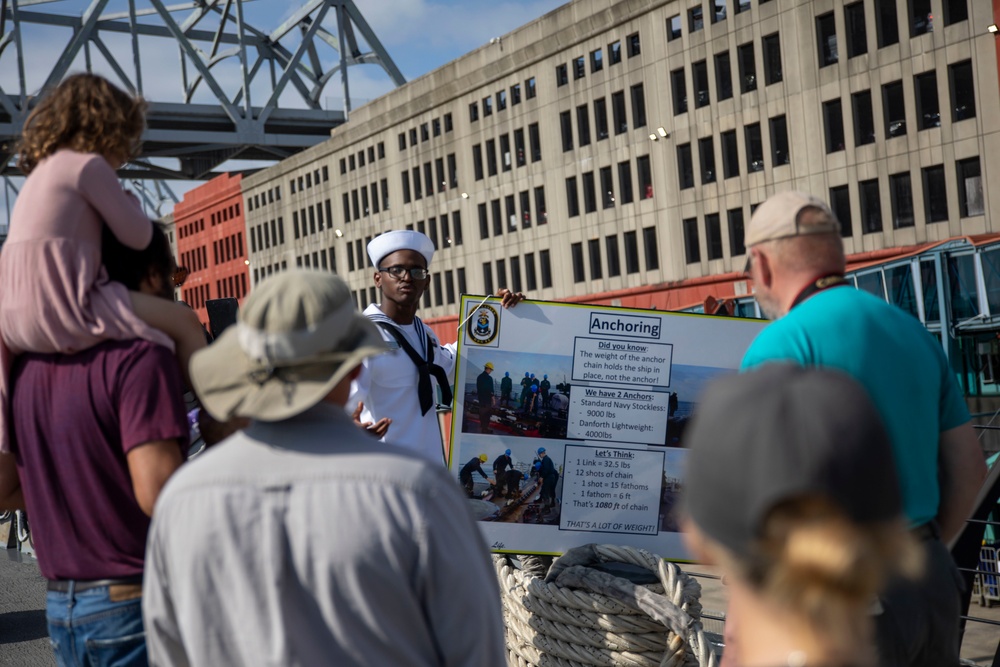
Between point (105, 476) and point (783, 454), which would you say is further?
point (105, 476)

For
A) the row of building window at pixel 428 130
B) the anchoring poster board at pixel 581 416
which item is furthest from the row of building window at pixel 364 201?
the anchoring poster board at pixel 581 416

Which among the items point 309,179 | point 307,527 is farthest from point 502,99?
point 307,527

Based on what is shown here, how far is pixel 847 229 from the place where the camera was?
43.9m

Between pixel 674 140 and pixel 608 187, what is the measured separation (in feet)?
15.9

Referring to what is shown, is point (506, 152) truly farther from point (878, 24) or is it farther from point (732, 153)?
point (878, 24)

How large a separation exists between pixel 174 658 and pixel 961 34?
4025 centimetres

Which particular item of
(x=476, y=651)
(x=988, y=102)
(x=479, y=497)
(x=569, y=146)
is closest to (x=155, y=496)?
(x=476, y=651)

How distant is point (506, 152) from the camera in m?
61.4

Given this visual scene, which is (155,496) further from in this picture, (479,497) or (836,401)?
(479,497)

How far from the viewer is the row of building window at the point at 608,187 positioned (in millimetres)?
52375

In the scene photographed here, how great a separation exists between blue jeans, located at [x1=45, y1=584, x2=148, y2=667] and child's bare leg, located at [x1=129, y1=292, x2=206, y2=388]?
471 millimetres

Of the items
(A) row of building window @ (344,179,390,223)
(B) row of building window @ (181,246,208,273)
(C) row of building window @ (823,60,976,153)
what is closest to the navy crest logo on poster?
(C) row of building window @ (823,60,976,153)

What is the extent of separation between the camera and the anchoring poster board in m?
4.57

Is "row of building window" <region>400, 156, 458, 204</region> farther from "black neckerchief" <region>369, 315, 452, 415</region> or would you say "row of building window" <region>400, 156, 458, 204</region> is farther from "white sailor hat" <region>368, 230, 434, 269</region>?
"black neckerchief" <region>369, 315, 452, 415</region>
